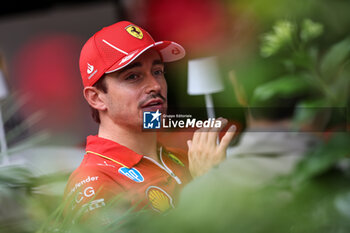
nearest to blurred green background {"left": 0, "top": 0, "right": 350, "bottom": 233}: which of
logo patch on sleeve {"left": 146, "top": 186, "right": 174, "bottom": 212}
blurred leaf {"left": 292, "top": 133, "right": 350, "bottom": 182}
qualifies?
blurred leaf {"left": 292, "top": 133, "right": 350, "bottom": 182}

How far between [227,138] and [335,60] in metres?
0.17

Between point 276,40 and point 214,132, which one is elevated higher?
point 276,40

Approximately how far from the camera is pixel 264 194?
22cm

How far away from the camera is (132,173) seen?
57 centimetres

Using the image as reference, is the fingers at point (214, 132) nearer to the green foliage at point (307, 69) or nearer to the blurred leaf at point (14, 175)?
the green foliage at point (307, 69)

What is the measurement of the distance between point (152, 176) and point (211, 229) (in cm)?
37

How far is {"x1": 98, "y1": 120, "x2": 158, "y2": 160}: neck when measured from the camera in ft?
1.98

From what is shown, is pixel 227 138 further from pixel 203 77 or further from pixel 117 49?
pixel 117 49

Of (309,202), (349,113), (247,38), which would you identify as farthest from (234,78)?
(309,202)

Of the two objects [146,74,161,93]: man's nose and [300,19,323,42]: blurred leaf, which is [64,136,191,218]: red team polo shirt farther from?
[300,19,323,42]: blurred leaf

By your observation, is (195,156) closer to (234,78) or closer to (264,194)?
(234,78)

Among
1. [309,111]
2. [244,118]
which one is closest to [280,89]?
[309,111]

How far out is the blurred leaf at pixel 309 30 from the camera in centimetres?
43

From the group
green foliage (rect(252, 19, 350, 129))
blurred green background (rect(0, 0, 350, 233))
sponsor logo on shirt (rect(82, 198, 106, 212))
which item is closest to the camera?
blurred green background (rect(0, 0, 350, 233))
